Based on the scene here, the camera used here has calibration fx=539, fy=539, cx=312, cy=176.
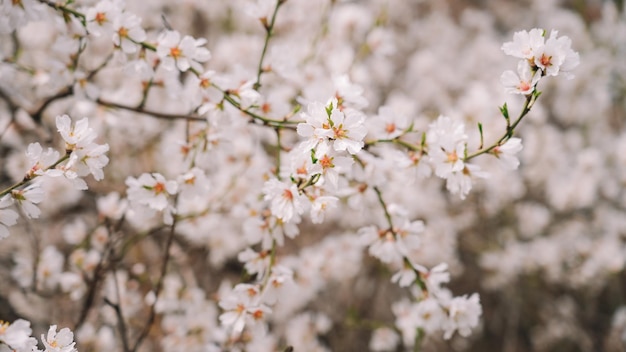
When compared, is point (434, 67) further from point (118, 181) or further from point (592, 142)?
point (118, 181)

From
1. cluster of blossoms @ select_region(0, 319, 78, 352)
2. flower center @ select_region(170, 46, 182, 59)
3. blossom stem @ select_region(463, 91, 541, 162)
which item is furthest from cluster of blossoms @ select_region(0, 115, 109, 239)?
blossom stem @ select_region(463, 91, 541, 162)

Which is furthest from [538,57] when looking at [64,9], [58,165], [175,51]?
[64,9]

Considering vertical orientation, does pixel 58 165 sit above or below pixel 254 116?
below

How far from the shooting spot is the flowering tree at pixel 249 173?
1.18 m

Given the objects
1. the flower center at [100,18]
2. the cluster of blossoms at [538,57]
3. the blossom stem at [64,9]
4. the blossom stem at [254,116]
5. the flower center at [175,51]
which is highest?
the blossom stem at [64,9]

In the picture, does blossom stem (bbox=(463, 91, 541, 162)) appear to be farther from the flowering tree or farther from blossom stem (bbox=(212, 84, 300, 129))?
blossom stem (bbox=(212, 84, 300, 129))

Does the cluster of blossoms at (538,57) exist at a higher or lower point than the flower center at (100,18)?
lower

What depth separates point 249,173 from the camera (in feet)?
6.59

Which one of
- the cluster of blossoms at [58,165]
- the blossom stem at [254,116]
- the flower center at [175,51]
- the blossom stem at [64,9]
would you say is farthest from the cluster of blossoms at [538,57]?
the blossom stem at [64,9]

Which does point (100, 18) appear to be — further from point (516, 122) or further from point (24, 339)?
point (516, 122)

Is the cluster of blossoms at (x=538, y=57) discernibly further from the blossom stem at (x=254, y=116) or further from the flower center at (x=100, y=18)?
the flower center at (x=100, y=18)

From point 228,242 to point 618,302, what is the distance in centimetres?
233

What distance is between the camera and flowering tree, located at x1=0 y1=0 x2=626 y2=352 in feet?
3.87

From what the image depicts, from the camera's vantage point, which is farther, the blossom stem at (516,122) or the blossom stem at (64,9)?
the blossom stem at (64,9)
